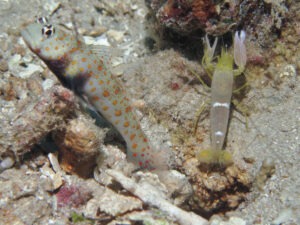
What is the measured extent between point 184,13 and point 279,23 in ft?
4.79

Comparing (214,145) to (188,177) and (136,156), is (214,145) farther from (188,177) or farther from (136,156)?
(136,156)

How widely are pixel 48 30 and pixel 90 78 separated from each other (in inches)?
28.1

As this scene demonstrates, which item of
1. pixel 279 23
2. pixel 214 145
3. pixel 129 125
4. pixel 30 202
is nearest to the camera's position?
pixel 30 202

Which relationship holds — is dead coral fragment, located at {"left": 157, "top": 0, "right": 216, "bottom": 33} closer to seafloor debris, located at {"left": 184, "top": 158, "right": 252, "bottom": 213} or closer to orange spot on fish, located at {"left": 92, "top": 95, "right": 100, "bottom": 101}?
orange spot on fish, located at {"left": 92, "top": 95, "right": 100, "bottom": 101}

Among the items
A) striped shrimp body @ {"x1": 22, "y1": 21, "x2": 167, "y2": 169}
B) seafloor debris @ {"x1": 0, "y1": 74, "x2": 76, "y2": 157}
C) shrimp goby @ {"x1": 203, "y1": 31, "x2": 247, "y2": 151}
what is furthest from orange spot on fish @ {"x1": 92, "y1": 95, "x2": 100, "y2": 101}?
shrimp goby @ {"x1": 203, "y1": 31, "x2": 247, "y2": 151}

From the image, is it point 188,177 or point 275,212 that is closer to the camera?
point 275,212

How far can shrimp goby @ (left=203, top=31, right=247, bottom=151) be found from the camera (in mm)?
3939

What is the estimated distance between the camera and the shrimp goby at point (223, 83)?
394 cm

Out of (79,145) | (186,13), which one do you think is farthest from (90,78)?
(186,13)

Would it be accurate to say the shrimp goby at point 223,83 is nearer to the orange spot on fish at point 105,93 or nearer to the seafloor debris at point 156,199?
the seafloor debris at point 156,199

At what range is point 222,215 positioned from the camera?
158 inches

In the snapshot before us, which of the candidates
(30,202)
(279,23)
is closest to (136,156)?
(30,202)

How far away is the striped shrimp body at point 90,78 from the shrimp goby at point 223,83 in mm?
915

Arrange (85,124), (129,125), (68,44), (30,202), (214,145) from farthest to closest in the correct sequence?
(214,145)
(129,125)
(68,44)
(85,124)
(30,202)
